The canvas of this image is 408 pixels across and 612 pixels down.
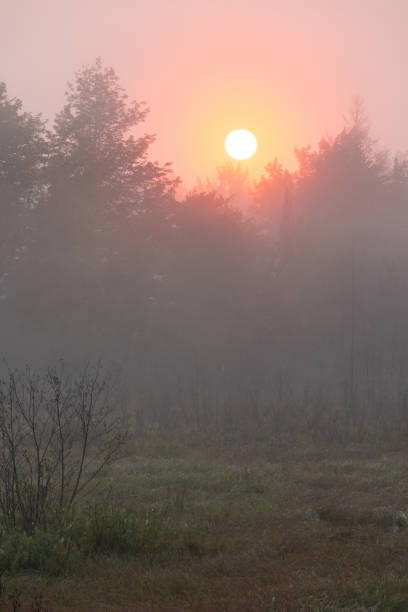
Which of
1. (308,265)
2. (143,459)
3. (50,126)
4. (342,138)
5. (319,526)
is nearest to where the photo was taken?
(319,526)

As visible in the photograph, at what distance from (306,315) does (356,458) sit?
1849 cm

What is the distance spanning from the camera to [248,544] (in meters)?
8.89

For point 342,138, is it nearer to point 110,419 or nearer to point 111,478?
point 110,419

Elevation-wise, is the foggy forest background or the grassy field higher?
the foggy forest background

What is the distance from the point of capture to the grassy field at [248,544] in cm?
686

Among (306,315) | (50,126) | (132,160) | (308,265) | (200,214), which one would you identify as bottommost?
(306,315)

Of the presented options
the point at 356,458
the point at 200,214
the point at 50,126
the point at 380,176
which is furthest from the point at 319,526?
the point at 380,176

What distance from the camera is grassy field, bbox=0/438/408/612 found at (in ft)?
22.5

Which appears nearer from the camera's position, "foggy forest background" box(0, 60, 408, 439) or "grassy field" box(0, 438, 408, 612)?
"grassy field" box(0, 438, 408, 612)

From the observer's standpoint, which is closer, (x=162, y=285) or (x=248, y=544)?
(x=248, y=544)

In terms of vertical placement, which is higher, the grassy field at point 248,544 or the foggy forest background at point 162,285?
the foggy forest background at point 162,285

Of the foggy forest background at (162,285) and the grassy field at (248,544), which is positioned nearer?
the grassy field at (248,544)

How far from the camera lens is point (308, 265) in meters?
36.3

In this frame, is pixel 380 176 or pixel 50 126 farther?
pixel 380 176
